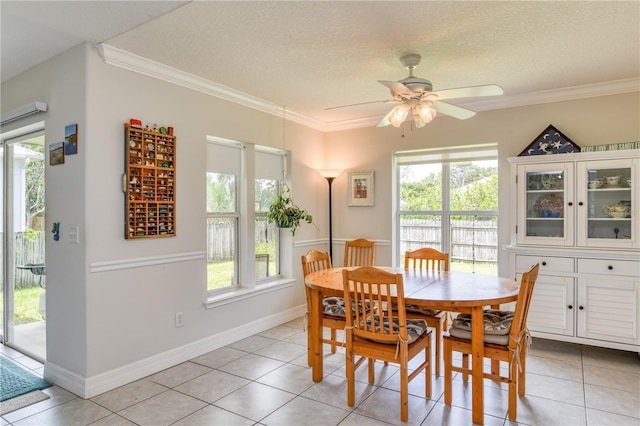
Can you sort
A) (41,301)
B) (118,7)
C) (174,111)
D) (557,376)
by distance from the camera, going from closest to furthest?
(118,7)
(557,376)
(174,111)
(41,301)

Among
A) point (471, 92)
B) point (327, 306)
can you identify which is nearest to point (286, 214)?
point (327, 306)

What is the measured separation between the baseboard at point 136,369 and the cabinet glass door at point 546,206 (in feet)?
9.64

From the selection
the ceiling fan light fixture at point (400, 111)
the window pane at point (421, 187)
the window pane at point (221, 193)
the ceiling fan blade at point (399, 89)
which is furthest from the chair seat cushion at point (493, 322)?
the window pane at point (221, 193)

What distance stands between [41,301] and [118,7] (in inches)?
107

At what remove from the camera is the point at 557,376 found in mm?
3016

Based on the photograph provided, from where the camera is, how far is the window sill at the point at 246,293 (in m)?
3.67

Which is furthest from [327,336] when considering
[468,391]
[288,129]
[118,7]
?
[118,7]

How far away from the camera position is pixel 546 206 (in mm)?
3713

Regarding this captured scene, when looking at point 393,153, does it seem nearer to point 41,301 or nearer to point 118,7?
point 118,7

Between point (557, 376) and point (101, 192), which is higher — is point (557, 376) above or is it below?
below

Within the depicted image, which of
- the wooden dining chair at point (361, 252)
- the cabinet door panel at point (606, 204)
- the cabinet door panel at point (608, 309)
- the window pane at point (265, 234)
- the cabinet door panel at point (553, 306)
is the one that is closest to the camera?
the cabinet door panel at point (608, 309)

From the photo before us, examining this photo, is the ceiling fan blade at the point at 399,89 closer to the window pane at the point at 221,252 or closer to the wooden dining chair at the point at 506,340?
the wooden dining chair at the point at 506,340

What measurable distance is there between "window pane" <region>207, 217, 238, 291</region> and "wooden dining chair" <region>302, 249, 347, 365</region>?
3.18 feet

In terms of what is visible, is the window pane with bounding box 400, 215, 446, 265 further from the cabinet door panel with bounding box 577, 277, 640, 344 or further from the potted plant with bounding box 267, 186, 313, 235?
the cabinet door panel with bounding box 577, 277, 640, 344
